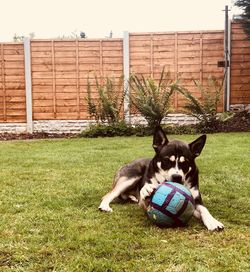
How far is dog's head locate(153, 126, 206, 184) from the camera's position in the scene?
3.91m

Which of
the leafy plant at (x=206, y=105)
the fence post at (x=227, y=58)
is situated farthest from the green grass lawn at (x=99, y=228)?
the fence post at (x=227, y=58)

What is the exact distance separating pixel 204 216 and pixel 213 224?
0.16 meters

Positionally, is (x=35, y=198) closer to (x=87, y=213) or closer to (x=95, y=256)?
(x=87, y=213)

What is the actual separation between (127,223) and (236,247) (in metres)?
1.02

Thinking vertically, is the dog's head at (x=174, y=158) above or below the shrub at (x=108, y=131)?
above

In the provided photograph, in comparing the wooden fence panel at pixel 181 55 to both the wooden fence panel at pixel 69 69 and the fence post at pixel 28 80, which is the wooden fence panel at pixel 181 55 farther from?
the fence post at pixel 28 80

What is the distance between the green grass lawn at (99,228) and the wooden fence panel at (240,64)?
680 cm

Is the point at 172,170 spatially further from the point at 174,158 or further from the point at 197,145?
the point at 197,145

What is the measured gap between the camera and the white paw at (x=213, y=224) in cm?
351

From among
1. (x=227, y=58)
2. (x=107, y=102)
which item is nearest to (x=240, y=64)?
(x=227, y=58)

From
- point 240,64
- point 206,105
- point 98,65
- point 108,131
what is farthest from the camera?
point 98,65

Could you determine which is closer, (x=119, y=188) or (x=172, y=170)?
(x=172, y=170)

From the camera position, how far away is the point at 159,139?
164 inches

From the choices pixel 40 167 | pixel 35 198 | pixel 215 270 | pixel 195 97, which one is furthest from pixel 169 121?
pixel 215 270
